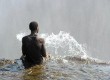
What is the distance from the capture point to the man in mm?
10359

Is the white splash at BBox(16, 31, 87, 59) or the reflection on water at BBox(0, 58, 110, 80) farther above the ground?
the white splash at BBox(16, 31, 87, 59)

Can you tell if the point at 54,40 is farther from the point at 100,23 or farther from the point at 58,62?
the point at 100,23

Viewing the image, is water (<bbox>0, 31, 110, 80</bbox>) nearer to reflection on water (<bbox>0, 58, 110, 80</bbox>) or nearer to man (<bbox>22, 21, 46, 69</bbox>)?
reflection on water (<bbox>0, 58, 110, 80</bbox>)

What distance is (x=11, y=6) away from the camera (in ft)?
79.9

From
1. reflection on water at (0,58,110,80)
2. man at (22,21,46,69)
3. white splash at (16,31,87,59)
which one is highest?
white splash at (16,31,87,59)

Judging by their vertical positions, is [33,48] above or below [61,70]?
above

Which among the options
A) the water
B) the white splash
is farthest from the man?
the white splash

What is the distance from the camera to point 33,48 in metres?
10.4

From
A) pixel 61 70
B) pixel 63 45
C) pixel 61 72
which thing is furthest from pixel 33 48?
pixel 63 45

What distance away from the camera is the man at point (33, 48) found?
34.0ft

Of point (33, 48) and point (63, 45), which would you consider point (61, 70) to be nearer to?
point (33, 48)

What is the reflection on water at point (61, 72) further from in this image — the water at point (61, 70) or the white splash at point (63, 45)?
the white splash at point (63, 45)

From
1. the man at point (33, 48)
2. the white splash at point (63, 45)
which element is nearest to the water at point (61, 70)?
the man at point (33, 48)


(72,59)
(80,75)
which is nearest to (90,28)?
(72,59)
